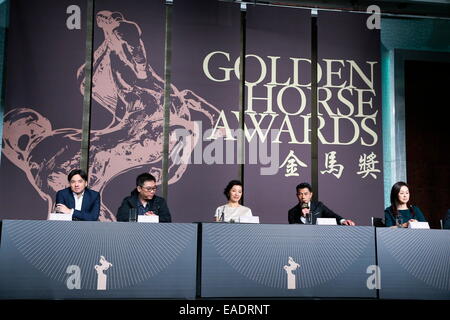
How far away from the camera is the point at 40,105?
14.2 feet

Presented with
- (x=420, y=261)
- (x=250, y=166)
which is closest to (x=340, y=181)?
(x=250, y=166)

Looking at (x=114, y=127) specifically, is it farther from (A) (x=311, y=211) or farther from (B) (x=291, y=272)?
(B) (x=291, y=272)

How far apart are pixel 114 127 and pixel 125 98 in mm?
267

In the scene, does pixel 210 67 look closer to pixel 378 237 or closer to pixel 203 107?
pixel 203 107

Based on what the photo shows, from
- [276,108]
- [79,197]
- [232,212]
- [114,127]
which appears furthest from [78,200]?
[276,108]

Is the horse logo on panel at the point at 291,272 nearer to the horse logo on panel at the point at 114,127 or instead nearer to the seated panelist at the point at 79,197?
the seated panelist at the point at 79,197

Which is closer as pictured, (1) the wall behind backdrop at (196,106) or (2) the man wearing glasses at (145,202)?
(2) the man wearing glasses at (145,202)

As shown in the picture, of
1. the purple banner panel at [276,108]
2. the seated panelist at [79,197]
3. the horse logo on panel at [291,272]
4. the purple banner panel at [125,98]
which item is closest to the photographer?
the horse logo on panel at [291,272]

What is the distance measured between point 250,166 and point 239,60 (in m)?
0.96

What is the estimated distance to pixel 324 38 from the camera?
488cm

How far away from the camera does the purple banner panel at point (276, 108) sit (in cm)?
461

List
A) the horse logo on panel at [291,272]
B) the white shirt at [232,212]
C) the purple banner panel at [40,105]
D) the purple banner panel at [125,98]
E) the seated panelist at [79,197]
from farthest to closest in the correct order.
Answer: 1. the purple banner panel at [125,98]
2. the purple banner panel at [40,105]
3. the white shirt at [232,212]
4. the seated panelist at [79,197]
5. the horse logo on panel at [291,272]

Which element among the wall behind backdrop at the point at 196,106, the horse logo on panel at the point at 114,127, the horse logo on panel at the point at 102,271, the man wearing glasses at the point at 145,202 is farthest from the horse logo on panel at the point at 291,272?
the horse logo on panel at the point at 114,127

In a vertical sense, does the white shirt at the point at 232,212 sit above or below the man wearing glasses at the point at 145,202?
below
